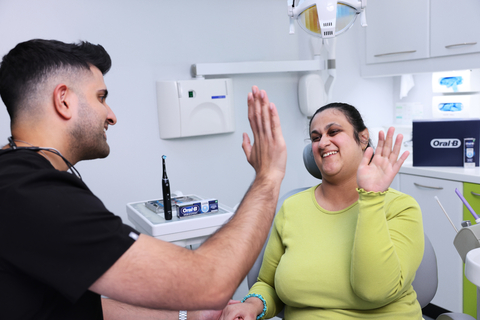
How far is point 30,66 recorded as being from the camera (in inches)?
38.7

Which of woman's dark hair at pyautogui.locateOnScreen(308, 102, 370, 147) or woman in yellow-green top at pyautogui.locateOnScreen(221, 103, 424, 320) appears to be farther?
woman's dark hair at pyautogui.locateOnScreen(308, 102, 370, 147)

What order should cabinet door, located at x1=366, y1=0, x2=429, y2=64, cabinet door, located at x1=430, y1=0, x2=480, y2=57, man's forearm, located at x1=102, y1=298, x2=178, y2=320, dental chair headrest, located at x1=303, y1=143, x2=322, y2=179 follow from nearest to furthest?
1. man's forearm, located at x1=102, y1=298, x2=178, y2=320
2. dental chair headrest, located at x1=303, y1=143, x2=322, y2=179
3. cabinet door, located at x1=430, y1=0, x2=480, y2=57
4. cabinet door, located at x1=366, y1=0, x2=429, y2=64

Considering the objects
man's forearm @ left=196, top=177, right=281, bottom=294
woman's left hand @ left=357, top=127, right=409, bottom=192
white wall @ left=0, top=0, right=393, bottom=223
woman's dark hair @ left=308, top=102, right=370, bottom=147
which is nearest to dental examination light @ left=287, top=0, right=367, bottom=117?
woman's dark hair @ left=308, top=102, right=370, bottom=147

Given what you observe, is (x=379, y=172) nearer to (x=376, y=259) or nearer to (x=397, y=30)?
(x=376, y=259)

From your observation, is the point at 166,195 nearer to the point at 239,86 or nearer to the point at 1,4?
the point at 239,86

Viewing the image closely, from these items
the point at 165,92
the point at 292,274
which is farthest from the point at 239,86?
the point at 292,274

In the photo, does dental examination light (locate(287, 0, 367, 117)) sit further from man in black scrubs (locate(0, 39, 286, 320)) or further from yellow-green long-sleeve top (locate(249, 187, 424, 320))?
man in black scrubs (locate(0, 39, 286, 320))

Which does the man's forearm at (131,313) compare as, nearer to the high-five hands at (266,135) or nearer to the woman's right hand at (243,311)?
the woman's right hand at (243,311)

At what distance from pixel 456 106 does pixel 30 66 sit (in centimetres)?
263

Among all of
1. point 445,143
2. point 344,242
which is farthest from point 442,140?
point 344,242

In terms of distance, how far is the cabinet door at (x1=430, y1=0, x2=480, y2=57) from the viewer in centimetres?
234

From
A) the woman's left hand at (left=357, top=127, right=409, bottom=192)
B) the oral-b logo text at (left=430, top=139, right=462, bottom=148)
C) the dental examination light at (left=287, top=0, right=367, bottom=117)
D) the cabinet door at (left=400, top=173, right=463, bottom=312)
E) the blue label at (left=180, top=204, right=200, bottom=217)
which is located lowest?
the cabinet door at (left=400, top=173, right=463, bottom=312)

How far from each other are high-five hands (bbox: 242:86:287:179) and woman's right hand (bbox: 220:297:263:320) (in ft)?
1.95

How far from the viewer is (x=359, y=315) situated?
1303mm
